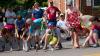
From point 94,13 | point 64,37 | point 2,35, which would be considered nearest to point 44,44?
point 2,35

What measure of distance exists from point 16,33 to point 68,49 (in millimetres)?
2090

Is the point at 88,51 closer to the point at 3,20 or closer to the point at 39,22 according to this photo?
the point at 39,22

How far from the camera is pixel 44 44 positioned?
617 inches

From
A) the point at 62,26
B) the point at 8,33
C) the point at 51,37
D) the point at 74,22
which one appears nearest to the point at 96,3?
the point at 62,26


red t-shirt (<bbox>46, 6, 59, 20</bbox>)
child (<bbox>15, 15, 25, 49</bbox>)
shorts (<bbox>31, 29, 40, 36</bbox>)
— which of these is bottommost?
shorts (<bbox>31, 29, 40, 36</bbox>)

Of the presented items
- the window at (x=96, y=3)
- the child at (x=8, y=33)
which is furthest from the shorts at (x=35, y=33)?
the window at (x=96, y=3)

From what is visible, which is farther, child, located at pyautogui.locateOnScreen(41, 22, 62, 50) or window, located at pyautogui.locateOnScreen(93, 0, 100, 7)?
window, located at pyautogui.locateOnScreen(93, 0, 100, 7)

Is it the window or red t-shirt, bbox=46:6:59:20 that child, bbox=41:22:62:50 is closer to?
red t-shirt, bbox=46:6:59:20

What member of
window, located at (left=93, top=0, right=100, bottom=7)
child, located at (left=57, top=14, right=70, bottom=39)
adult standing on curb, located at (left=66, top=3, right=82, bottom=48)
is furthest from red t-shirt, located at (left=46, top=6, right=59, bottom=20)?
window, located at (left=93, top=0, right=100, bottom=7)

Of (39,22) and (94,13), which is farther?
(94,13)

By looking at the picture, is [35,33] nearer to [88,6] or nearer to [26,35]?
[26,35]

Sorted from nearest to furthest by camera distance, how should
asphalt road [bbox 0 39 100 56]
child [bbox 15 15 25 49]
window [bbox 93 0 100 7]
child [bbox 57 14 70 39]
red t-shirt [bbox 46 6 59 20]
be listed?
asphalt road [bbox 0 39 100 56] < child [bbox 15 15 25 49] < red t-shirt [bbox 46 6 59 20] < child [bbox 57 14 70 39] < window [bbox 93 0 100 7]

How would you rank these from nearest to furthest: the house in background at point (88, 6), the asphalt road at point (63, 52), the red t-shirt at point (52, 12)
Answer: the asphalt road at point (63, 52), the red t-shirt at point (52, 12), the house in background at point (88, 6)

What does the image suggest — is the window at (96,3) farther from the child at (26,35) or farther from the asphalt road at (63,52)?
the child at (26,35)
